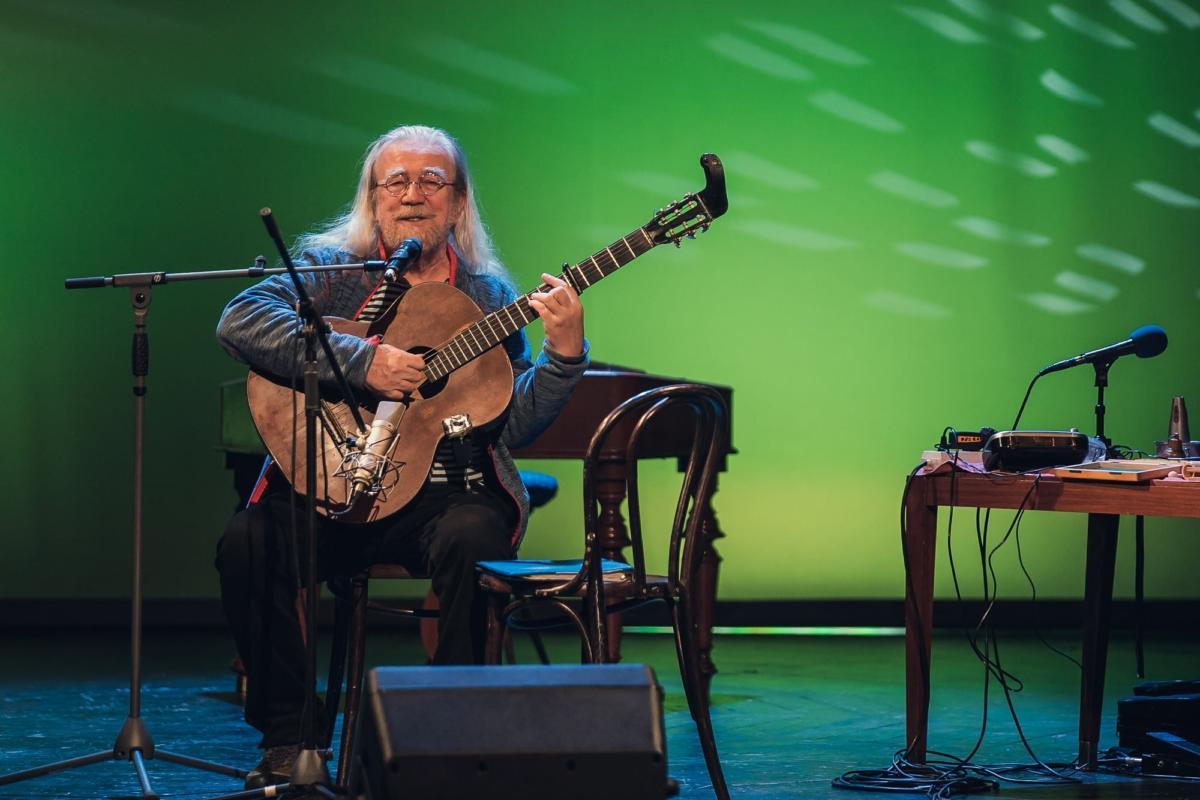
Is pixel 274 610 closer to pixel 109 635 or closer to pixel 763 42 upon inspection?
pixel 109 635

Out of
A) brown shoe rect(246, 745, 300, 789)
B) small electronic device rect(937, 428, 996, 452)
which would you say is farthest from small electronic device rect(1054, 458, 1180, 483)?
brown shoe rect(246, 745, 300, 789)

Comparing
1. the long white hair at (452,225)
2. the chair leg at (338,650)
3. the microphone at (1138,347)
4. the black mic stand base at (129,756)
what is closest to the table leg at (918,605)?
the microphone at (1138,347)

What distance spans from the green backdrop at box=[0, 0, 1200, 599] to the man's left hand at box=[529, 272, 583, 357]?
266 cm

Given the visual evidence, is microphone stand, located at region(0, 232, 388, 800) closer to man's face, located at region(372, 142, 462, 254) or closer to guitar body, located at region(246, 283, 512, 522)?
guitar body, located at region(246, 283, 512, 522)

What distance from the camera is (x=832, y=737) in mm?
3568

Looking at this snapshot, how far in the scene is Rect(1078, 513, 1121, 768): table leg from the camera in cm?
322

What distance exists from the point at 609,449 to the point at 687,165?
6.61 ft

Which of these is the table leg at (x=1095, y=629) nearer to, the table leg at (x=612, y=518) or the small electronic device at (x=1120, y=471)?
the small electronic device at (x=1120, y=471)

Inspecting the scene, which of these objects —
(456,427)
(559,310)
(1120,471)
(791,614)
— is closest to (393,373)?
(456,427)

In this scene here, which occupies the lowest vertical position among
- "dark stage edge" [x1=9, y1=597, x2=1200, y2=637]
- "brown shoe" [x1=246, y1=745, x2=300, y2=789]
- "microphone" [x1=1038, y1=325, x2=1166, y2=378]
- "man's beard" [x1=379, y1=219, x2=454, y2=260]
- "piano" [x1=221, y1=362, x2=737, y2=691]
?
"dark stage edge" [x1=9, y1=597, x2=1200, y2=637]

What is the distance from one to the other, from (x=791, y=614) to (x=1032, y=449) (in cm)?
278

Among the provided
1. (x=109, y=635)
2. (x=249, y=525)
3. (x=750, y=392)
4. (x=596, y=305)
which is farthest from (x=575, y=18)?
(x=249, y=525)

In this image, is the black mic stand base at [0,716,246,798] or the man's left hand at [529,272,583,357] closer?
the black mic stand base at [0,716,246,798]

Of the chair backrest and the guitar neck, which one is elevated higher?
the guitar neck
